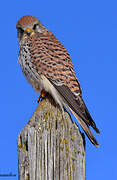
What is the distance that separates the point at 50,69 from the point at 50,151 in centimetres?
189

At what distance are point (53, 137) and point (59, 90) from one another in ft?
4.91

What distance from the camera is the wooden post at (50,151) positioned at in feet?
9.37

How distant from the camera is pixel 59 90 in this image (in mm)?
4324

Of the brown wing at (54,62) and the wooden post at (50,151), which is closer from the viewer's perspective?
the wooden post at (50,151)

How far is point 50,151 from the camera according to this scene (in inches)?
113

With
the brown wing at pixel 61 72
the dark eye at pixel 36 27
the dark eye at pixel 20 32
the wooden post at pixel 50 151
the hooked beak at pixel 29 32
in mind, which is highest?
the dark eye at pixel 36 27

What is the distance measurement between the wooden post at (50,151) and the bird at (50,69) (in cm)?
76

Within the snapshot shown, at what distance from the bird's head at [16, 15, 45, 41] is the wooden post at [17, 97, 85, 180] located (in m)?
2.64

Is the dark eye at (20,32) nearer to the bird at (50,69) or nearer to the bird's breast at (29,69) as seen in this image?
the bird at (50,69)

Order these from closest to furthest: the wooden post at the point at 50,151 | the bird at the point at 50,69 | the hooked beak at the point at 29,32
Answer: the wooden post at the point at 50,151 < the bird at the point at 50,69 < the hooked beak at the point at 29,32

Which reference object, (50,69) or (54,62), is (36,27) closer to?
(54,62)

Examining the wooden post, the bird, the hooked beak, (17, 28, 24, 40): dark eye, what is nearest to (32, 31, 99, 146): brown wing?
the bird

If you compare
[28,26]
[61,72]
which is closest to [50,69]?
[61,72]

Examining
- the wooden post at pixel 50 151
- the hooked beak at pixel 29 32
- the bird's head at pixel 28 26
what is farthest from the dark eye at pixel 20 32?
the wooden post at pixel 50 151
